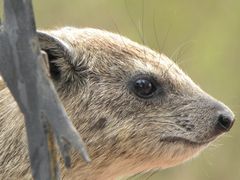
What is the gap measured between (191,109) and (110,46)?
51cm

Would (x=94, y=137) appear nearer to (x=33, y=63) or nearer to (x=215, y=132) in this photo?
(x=215, y=132)

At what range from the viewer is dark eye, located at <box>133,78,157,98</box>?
180 inches

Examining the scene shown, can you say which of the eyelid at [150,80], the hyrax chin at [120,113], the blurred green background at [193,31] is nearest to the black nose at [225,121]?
the hyrax chin at [120,113]

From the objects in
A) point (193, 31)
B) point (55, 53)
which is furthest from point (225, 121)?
point (193, 31)

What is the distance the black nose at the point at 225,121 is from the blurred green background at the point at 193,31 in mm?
4304

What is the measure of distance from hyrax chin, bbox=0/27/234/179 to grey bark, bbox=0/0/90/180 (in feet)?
4.26

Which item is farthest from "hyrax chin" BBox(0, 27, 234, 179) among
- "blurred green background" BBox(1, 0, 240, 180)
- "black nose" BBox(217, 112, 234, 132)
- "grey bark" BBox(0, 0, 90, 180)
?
"blurred green background" BBox(1, 0, 240, 180)

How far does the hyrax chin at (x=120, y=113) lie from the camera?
14.4 feet

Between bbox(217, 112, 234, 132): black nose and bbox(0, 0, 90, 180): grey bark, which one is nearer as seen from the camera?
bbox(0, 0, 90, 180): grey bark

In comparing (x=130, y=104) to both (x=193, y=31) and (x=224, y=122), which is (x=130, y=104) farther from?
(x=193, y=31)

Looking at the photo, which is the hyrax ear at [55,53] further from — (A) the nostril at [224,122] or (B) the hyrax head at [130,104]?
(A) the nostril at [224,122]

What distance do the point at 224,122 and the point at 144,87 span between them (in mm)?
453

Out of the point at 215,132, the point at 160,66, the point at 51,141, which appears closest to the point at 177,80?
the point at 160,66

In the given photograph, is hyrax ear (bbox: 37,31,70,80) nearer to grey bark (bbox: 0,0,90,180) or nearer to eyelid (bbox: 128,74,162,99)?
eyelid (bbox: 128,74,162,99)
